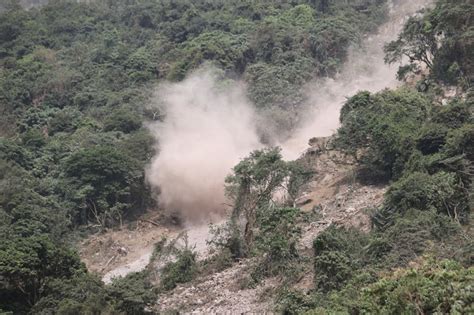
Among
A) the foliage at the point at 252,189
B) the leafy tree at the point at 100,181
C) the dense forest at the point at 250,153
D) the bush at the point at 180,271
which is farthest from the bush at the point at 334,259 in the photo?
the leafy tree at the point at 100,181

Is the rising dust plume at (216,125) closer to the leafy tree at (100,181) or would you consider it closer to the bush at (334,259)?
the leafy tree at (100,181)

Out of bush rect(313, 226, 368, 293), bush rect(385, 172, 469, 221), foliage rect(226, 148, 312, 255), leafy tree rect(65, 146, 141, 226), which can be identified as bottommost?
bush rect(313, 226, 368, 293)

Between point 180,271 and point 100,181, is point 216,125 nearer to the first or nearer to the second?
point 100,181

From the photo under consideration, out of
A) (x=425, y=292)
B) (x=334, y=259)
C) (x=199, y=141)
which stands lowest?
(x=425, y=292)

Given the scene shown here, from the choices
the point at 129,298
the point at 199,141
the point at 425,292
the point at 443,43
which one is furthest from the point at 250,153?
the point at 425,292

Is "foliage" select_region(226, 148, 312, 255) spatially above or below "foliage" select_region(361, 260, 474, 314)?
above

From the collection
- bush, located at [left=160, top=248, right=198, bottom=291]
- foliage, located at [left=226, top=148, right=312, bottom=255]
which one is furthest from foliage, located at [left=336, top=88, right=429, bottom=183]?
bush, located at [left=160, top=248, right=198, bottom=291]

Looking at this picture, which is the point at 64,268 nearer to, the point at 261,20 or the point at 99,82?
the point at 99,82

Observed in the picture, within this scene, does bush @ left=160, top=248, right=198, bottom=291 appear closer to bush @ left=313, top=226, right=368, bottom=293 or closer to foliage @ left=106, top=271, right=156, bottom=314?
foliage @ left=106, top=271, right=156, bottom=314
